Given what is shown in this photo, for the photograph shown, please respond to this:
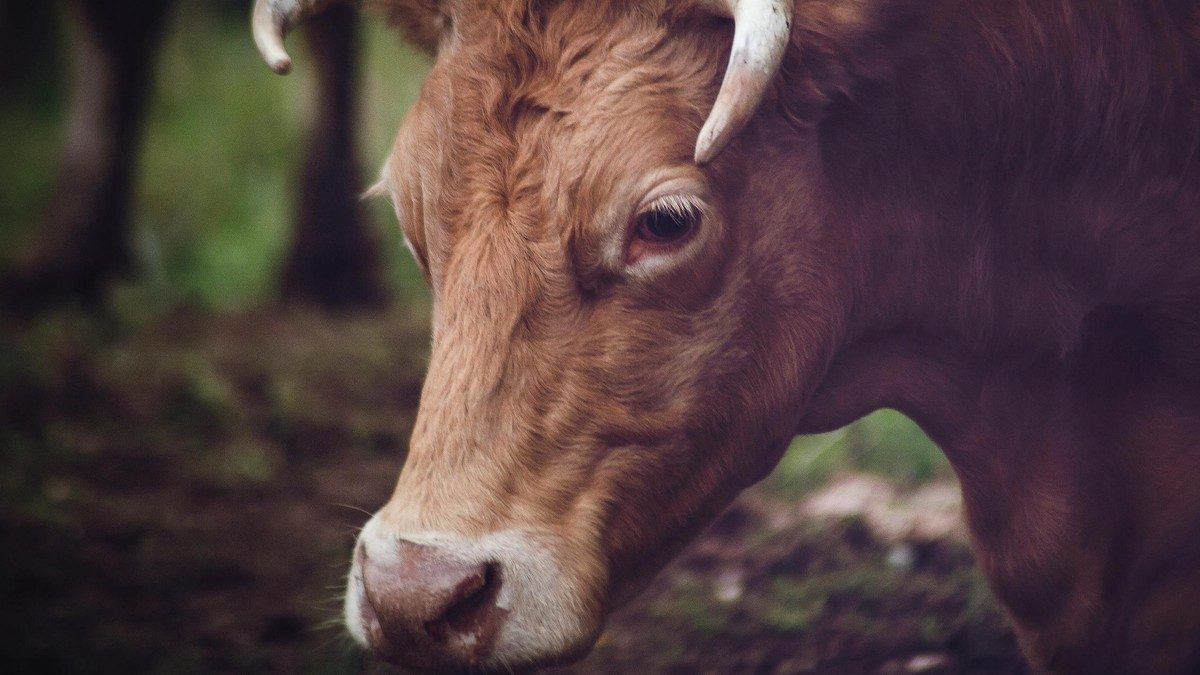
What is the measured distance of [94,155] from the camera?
20.6 feet

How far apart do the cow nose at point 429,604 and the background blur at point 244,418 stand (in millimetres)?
453

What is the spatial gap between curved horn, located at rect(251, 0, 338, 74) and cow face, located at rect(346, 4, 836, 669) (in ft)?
0.95

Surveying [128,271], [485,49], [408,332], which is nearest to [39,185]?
[128,271]

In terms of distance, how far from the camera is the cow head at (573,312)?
2.08m

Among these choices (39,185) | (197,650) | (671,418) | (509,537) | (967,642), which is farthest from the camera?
(39,185)

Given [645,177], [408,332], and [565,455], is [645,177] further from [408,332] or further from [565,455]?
[408,332]

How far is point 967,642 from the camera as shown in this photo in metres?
2.93

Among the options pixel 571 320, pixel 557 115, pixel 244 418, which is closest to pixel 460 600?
pixel 571 320

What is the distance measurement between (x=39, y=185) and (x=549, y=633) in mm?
A: 6404

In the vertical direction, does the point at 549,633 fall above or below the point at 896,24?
below

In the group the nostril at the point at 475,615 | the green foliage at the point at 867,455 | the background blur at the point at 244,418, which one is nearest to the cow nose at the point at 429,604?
the nostril at the point at 475,615

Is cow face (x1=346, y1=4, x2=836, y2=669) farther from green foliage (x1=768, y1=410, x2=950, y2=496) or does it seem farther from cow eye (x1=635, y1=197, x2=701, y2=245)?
green foliage (x1=768, y1=410, x2=950, y2=496)

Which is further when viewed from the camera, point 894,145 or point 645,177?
point 894,145

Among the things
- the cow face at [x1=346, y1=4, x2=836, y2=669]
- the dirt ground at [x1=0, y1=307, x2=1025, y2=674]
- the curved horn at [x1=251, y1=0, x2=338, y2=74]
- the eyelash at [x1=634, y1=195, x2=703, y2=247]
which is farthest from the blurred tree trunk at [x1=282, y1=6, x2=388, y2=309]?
the eyelash at [x1=634, y1=195, x2=703, y2=247]
